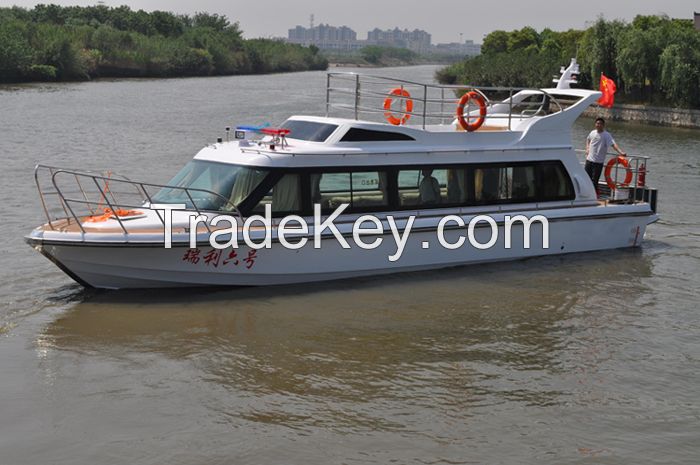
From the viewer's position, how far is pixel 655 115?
45.1m

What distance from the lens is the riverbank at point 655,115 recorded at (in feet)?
142

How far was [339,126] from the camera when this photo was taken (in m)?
13.6

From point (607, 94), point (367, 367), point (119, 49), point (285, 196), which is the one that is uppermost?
point (119, 49)

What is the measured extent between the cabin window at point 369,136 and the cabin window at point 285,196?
3.57 feet

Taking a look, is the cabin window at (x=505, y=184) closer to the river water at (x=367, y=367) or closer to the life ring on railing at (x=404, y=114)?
the river water at (x=367, y=367)

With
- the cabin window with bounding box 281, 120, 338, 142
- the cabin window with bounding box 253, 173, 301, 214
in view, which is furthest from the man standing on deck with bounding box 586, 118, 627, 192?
the cabin window with bounding box 253, 173, 301, 214

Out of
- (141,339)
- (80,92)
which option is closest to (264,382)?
(141,339)

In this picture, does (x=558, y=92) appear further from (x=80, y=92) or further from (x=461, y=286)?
(x=80, y=92)

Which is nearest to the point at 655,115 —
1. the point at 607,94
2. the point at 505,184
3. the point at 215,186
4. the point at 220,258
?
the point at 607,94

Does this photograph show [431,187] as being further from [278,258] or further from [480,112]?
[278,258]

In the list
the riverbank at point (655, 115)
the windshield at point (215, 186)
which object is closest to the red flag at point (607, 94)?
the windshield at point (215, 186)

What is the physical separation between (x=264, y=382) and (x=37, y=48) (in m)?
59.5

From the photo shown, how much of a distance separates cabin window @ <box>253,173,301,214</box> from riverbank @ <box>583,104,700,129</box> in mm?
34272

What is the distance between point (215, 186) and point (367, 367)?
12.7 ft
